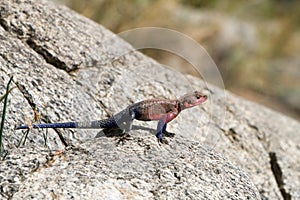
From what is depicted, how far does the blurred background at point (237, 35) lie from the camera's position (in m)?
6.74

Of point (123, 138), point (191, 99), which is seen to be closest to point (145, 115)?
point (123, 138)

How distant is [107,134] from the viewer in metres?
3.26

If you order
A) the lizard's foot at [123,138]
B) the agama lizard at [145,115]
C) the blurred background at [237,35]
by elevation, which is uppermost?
the blurred background at [237,35]

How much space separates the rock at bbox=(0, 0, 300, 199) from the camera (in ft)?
9.32

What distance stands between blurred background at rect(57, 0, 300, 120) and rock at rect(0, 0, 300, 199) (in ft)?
6.09

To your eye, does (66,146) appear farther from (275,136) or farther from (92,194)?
(275,136)

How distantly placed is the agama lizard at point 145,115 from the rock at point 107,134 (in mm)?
74

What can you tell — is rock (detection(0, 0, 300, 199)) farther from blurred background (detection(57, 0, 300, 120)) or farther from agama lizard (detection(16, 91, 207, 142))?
blurred background (detection(57, 0, 300, 120))

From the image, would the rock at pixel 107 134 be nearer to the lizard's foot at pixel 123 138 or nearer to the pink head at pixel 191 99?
the lizard's foot at pixel 123 138

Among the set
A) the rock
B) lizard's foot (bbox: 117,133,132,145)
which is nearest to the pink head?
the rock

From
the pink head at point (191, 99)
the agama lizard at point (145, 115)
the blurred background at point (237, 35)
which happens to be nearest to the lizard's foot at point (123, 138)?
the agama lizard at point (145, 115)

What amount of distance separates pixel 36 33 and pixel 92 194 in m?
1.40

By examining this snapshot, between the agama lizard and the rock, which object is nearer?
the rock

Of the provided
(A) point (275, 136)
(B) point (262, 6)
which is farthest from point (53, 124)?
(B) point (262, 6)
